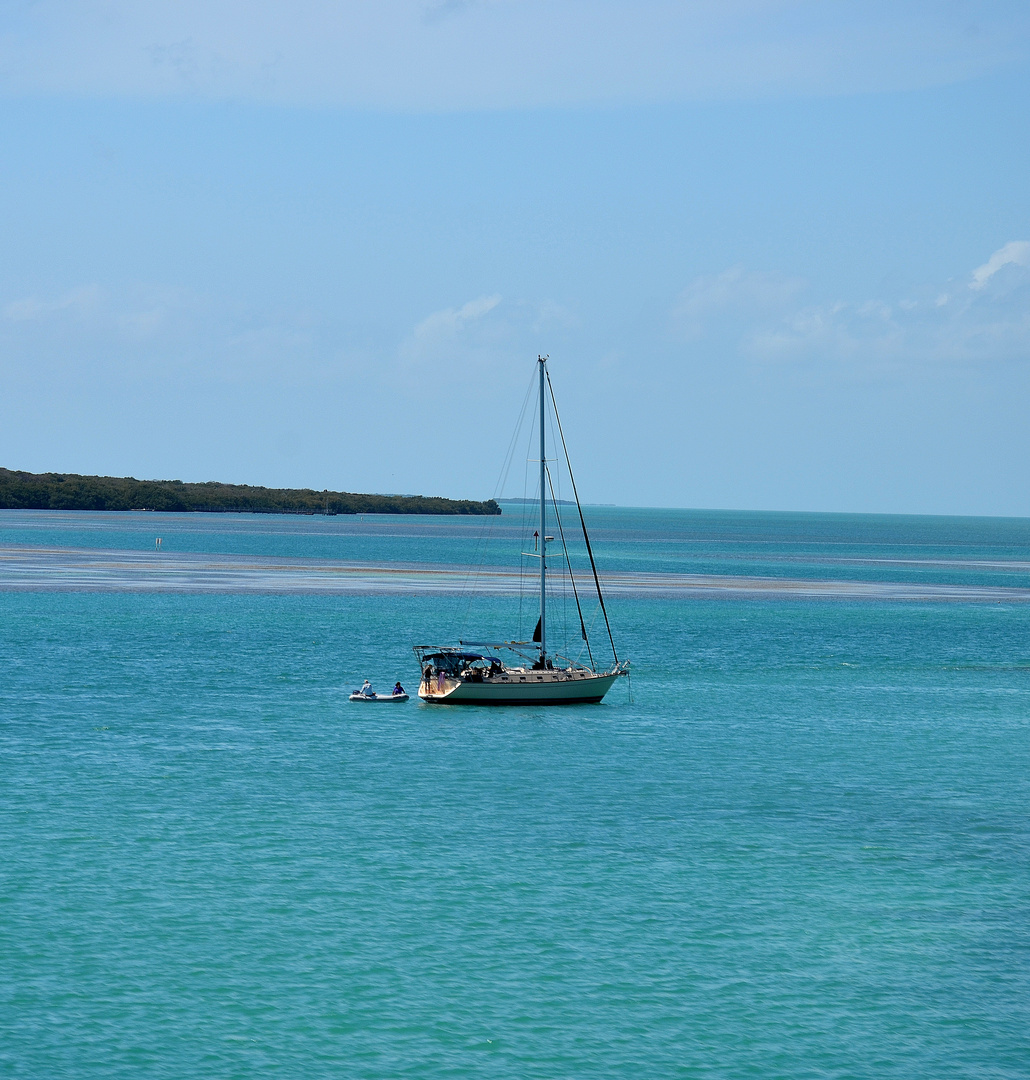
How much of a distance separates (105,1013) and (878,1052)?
14170mm

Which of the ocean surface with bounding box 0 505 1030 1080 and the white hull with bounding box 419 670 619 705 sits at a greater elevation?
the white hull with bounding box 419 670 619 705

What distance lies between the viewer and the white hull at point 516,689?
6119 cm

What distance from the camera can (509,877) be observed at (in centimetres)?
3375

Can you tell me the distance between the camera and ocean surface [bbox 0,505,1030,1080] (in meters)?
24.7

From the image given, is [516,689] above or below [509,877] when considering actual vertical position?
above

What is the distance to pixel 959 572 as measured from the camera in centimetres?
19325

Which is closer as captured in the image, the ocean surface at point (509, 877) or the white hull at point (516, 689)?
the ocean surface at point (509, 877)

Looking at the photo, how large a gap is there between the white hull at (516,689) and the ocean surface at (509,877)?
688 millimetres

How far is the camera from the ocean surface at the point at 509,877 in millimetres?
24703

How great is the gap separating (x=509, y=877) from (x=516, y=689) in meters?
27.5

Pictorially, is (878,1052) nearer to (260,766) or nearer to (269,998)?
(269,998)

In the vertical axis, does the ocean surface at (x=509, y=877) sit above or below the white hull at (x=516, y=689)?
below

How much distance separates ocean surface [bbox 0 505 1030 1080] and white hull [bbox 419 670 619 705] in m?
0.69

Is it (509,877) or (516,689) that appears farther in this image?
(516,689)
